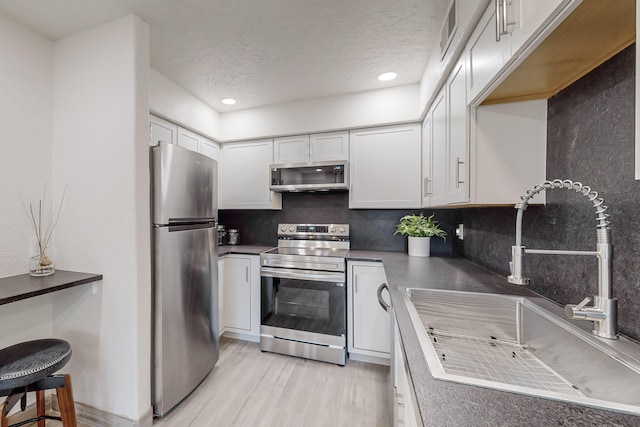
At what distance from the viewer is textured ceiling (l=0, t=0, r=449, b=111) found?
4.65 ft

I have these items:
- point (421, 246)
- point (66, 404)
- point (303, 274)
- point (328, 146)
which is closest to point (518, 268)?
point (421, 246)

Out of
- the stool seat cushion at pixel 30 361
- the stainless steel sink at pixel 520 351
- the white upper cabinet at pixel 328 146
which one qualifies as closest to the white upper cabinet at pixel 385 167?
the white upper cabinet at pixel 328 146

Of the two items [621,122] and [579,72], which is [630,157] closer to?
[621,122]

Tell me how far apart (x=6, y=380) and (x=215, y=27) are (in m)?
2.08

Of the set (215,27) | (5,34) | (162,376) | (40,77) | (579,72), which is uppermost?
(215,27)

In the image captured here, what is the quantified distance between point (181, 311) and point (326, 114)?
2128 mm

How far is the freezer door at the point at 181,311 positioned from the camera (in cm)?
154

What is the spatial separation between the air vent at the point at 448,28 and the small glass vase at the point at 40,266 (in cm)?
270

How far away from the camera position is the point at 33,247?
1.55 m

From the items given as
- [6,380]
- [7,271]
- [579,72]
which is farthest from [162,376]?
[579,72]

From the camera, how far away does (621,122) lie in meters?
0.79

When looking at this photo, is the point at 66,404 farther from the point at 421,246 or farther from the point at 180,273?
the point at 421,246

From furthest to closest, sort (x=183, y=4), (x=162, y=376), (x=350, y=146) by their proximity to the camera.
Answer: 1. (x=350, y=146)
2. (x=162, y=376)
3. (x=183, y=4)

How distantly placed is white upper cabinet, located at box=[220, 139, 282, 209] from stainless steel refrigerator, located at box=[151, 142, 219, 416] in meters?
0.82
